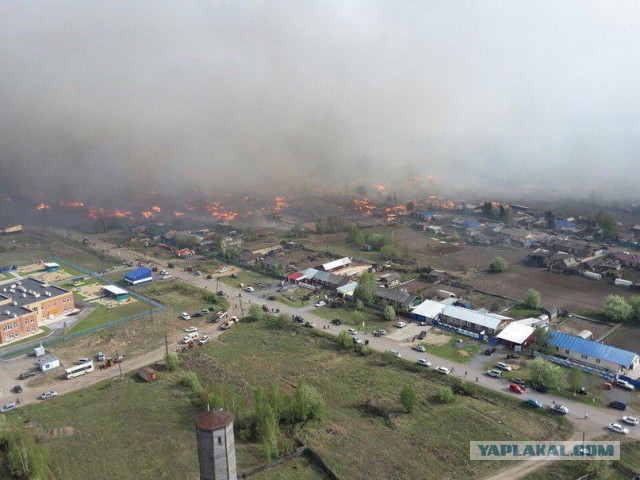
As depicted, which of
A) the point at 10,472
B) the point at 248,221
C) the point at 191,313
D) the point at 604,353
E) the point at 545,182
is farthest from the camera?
the point at 545,182

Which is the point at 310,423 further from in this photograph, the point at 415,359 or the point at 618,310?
the point at 618,310

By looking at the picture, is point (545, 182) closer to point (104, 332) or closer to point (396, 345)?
point (396, 345)

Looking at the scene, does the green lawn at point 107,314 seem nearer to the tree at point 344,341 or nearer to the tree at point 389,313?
the tree at point 344,341

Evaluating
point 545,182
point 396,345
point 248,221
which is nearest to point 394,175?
point 545,182

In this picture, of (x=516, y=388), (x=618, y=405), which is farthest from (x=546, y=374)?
(x=618, y=405)

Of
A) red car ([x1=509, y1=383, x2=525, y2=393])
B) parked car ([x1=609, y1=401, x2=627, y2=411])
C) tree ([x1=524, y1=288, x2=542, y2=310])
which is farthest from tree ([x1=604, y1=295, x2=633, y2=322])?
red car ([x1=509, y1=383, x2=525, y2=393])

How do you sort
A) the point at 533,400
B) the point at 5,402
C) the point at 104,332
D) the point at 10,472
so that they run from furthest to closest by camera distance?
the point at 104,332
the point at 5,402
the point at 533,400
the point at 10,472

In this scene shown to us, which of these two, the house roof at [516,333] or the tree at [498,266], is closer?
the house roof at [516,333]

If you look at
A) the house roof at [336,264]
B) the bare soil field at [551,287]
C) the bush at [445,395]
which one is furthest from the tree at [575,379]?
the house roof at [336,264]
